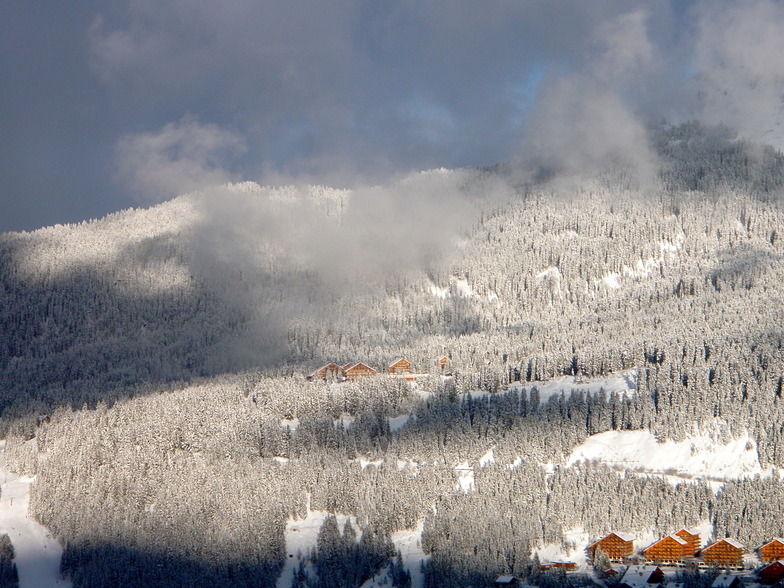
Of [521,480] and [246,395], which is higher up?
[246,395]

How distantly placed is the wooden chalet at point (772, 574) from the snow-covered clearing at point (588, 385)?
182 ft

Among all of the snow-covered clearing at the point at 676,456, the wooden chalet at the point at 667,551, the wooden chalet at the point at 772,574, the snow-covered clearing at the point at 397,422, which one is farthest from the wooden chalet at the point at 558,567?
the snow-covered clearing at the point at 397,422

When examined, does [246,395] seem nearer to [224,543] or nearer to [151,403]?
[151,403]

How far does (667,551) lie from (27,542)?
313 feet

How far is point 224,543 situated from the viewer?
139875 mm

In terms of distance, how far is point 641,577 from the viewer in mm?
124312

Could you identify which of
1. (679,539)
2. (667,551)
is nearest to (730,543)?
(679,539)

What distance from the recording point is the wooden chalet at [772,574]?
119250 millimetres

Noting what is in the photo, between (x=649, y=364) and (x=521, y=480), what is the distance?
2031 inches

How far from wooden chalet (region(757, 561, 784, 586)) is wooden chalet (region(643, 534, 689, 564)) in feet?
37.4

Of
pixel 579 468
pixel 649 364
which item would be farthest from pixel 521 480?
pixel 649 364

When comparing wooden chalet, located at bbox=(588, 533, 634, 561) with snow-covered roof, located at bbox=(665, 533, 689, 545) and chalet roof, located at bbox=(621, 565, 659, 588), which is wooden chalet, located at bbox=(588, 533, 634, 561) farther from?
snow-covered roof, located at bbox=(665, 533, 689, 545)

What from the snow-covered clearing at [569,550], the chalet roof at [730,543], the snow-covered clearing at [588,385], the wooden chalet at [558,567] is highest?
the snow-covered clearing at [588,385]

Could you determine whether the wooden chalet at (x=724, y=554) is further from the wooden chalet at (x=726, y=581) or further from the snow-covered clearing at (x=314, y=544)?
the snow-covered clearing at (x=314, y=544)
